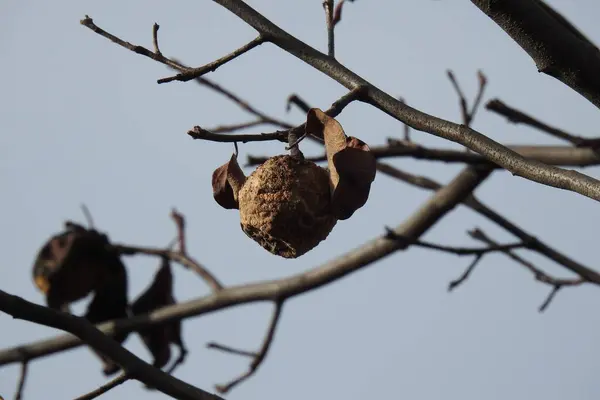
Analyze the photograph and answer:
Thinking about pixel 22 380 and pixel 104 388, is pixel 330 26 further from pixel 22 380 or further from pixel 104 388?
pixel 22 380

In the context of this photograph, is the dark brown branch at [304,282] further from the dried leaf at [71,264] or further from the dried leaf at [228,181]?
the dried leaf at [228,181]

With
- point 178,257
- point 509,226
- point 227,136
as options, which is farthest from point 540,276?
point 227,136

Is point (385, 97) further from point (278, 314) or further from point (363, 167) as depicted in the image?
point (278, 314)

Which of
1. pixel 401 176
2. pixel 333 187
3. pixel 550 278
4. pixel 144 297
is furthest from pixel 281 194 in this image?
pixel 144 297

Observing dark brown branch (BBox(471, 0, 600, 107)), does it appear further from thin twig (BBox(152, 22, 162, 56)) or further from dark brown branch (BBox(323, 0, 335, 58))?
thin twig (BBox(152, 22, 162, 56))

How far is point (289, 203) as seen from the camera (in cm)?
160

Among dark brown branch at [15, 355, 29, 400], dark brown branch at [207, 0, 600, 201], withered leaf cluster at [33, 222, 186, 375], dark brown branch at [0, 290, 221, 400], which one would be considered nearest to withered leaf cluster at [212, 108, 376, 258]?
dark brown branch at [207, 0, 600, 201]

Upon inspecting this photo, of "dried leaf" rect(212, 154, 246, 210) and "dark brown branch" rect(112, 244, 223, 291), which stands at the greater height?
"dark brown branch" rect(112, 244, 223, 291)

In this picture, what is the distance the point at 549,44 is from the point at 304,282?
180cm

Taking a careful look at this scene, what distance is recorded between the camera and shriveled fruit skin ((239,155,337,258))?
1596mm

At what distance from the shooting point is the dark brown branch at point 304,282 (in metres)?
3.01

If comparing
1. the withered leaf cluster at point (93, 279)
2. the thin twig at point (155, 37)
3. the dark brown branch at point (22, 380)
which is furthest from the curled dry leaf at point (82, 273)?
the thin twig at point (155, 37)

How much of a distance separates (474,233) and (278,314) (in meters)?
0.82

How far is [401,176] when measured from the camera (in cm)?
340
